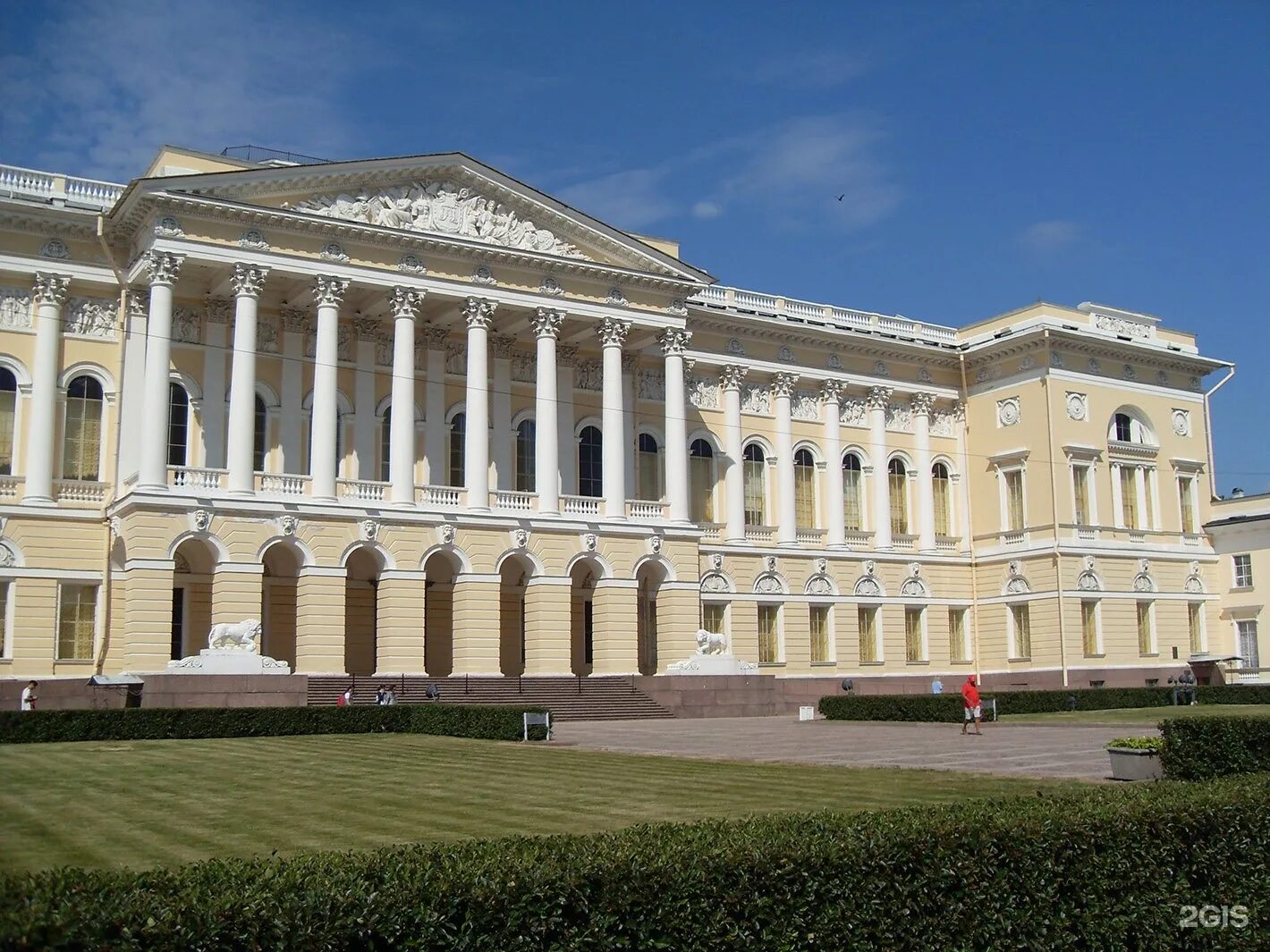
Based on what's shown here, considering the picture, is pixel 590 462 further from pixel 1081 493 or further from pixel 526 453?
pixel 1081 493

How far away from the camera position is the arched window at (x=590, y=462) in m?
51.0

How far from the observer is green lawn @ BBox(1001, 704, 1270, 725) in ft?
122

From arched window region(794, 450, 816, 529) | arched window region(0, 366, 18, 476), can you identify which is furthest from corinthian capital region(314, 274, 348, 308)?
arched window region(794, 450, 816, 529)

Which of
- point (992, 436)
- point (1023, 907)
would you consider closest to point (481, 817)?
point (1023, 907)

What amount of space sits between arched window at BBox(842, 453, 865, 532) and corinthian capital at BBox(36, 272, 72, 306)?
3253 cm

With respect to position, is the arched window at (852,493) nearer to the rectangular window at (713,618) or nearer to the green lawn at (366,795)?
the rectangular window at (713,618)

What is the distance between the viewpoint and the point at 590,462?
2019 inches

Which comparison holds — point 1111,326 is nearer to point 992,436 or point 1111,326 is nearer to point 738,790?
point 992,436

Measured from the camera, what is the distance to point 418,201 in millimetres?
44500

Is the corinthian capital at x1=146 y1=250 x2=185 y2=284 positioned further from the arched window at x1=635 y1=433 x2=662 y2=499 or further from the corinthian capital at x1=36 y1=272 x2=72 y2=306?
the arched window at x1=635 y1=433 x2=662 y2=499

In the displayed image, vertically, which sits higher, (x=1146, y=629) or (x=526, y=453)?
(x=526, y=453)

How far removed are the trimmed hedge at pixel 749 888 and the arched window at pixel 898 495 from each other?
155 feet

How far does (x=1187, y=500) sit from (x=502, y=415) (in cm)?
3387

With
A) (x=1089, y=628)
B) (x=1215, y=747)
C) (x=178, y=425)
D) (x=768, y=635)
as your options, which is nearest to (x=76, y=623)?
(x=178, y=425)
